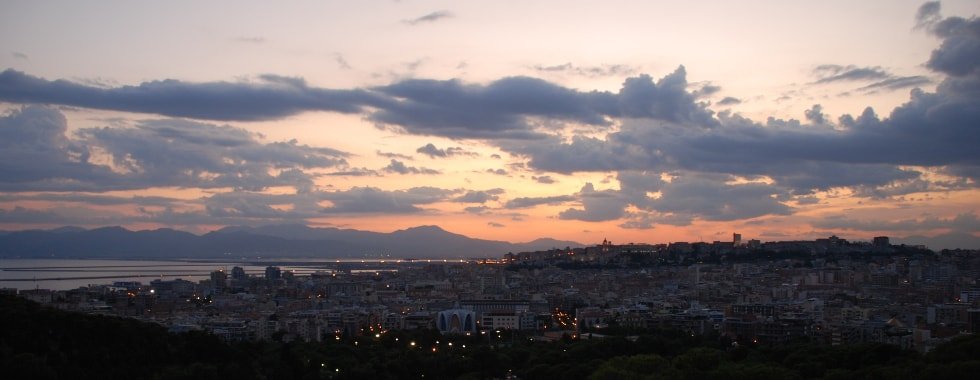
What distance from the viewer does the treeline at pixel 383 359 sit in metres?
18.8

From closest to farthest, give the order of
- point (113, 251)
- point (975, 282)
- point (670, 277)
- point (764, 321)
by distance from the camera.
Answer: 1. point (764, 321)
2. point (975, 282)
3. point (670, 277)
4. point (113, 251)

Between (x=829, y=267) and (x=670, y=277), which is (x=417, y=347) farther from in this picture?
(x=829, y=267)

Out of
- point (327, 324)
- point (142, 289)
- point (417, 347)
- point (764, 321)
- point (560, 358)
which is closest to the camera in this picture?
point (560, 358)

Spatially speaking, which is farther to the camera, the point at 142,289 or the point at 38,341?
the point at 142,289

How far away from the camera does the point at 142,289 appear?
63.2 meters

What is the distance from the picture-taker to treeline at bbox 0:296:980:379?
18.8m

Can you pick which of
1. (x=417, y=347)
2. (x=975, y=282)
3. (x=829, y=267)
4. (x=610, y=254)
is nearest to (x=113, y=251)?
(x=610, y=254)

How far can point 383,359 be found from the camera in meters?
24.7

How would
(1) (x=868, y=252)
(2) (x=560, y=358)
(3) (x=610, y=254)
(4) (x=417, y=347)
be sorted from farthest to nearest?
(3) (x=610, y=254) < (1) (x=868, y=252) < (4) (x=417, y=347) < (2) (x=560, y=358)

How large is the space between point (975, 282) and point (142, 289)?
4652 centimetres

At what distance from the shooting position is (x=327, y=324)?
38.3 metres

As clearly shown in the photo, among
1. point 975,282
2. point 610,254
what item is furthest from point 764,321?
point 610,254

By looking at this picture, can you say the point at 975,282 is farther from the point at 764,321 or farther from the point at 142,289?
the point at 142,289

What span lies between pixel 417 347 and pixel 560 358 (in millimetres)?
5886
